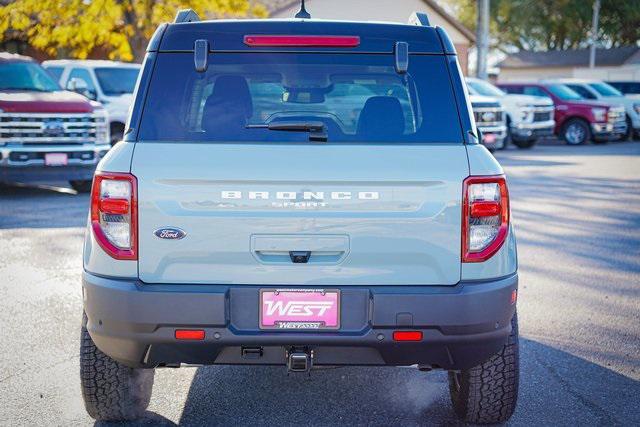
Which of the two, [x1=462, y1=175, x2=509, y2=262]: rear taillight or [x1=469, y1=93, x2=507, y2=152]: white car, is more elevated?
[x1=462, y1=175, x2=509, y2=262]: rear taillight

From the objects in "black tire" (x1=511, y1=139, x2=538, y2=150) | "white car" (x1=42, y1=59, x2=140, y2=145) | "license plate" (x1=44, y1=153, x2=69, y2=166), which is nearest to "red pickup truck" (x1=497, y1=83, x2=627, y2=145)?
"black tire" (x1=511, y1=139, x2=538, y2=150)

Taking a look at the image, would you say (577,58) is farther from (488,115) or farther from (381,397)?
(381,397)

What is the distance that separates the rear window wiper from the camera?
3.70 metres

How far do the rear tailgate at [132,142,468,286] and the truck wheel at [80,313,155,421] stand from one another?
66 cm

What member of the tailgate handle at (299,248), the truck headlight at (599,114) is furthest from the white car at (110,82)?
the truck headlight at (599,114)

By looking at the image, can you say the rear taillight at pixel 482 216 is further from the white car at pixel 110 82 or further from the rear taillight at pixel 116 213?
the white car at pixel 110 82

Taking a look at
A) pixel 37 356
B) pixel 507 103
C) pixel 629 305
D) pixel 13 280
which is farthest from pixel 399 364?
pixel 507 103

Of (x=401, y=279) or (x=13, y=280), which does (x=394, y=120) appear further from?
(x=13, y=280)

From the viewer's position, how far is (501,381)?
→ 4.12 m

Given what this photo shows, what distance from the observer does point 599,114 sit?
88.5 ft

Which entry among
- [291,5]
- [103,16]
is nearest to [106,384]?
[103,16]

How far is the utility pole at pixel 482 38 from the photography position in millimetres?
33562

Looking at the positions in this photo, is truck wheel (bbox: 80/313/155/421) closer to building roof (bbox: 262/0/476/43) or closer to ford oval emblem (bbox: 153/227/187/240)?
ford oval emblem (bbox: 153/227/187/240)

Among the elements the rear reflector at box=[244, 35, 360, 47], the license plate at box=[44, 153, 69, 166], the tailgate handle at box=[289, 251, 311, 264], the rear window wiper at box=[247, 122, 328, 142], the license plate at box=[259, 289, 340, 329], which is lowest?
the license plate at box=[44, 153, 69, 166]
